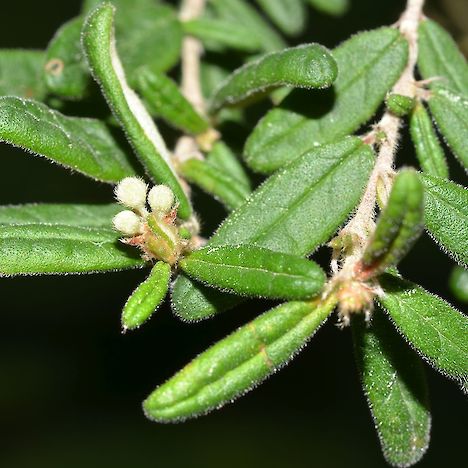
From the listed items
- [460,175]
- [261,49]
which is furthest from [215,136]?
[460,175]

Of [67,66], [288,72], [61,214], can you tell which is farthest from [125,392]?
[288,72]

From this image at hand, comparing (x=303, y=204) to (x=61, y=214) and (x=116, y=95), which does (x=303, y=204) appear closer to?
(x=116, y=95)

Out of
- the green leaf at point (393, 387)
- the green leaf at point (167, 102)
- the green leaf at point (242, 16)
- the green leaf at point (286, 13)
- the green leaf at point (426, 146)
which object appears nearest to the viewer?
the green leaf at point (393, 387)

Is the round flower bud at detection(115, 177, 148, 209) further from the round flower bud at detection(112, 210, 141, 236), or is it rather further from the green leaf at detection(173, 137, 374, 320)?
the green leaf at detection(173, 137, 374, 320)

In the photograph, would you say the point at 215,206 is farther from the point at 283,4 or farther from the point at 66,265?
the point at 66,265

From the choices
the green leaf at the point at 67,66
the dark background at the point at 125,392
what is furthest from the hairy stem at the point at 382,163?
the dark background at the point at 125,392

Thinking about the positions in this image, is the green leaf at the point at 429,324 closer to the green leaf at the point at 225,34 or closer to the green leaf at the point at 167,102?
the green leaf at the point at 167,102

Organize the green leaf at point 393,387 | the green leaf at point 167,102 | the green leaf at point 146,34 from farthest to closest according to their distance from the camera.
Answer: the green leaf at point 146,34, the green leaf at point 167,102, the green leaf at point 393,387
